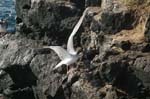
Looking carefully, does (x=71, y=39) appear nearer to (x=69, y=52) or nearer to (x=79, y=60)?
(x=69, y=52)

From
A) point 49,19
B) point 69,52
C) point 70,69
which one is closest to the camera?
point 70,69

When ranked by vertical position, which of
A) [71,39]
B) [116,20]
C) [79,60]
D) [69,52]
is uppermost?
[116,20]

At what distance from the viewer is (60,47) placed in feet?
73.4

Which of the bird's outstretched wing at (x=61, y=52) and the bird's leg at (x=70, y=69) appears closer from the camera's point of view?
the bird's leg at (x=70, y=69)

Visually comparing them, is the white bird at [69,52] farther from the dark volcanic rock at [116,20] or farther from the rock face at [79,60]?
the dark volcanic rock at [116,20]

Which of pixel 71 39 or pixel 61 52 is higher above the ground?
pixel 71 39

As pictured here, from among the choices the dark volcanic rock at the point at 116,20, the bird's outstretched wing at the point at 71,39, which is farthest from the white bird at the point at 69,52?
the dark volcanic rock at the point at 116,20

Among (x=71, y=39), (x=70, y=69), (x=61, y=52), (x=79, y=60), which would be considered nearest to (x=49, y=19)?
(x=61, y=52)

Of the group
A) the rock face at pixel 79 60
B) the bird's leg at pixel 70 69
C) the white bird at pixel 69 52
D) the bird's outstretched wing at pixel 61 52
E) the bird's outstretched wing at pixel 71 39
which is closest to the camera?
the rock face at pixel 79 60

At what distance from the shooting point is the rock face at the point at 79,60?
1945 cm

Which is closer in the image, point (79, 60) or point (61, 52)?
point (79, 60)

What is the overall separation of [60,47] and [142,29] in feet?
10.9

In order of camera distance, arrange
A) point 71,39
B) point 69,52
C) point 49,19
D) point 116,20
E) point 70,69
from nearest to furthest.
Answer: point 116,20
point 70,69
point 71,39
point 69,52
point 49,19

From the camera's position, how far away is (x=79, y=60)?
22000 millimetres
